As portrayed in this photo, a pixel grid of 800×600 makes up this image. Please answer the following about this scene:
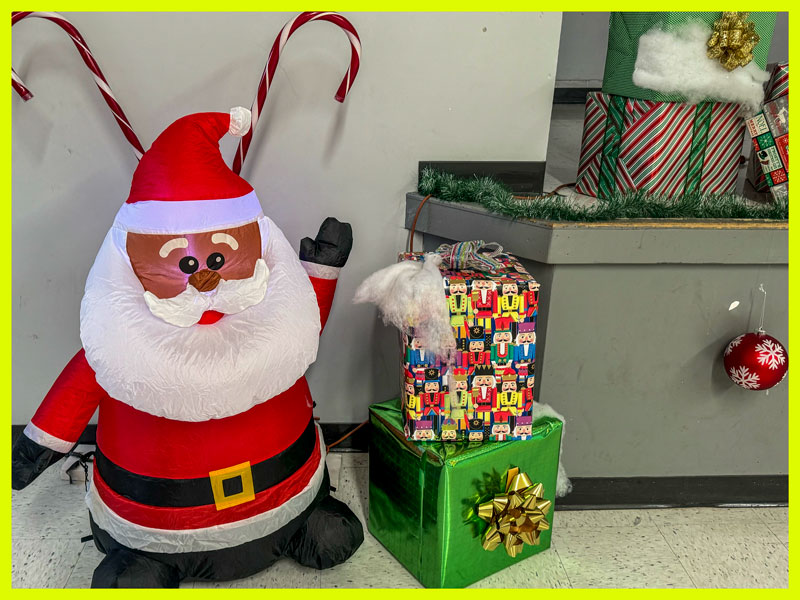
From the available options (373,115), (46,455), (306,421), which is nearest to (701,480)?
(306,421)

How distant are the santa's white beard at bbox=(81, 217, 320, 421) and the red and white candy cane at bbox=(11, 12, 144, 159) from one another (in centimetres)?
32

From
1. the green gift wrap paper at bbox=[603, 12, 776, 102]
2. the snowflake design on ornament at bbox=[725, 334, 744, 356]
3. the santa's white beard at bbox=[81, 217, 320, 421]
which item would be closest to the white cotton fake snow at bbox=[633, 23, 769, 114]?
the green gift wrap paper at bbox=[603, 12, 776, 102]

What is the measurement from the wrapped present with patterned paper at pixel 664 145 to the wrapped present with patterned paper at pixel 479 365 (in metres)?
0.47

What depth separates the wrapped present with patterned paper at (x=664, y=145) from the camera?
1460 mm

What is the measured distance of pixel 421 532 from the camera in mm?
1258

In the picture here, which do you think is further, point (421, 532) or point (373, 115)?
point (373, 115)

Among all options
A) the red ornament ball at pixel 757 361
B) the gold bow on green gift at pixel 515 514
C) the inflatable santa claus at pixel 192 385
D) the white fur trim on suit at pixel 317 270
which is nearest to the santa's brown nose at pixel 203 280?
the inflatable santa claus at pixel 192 385

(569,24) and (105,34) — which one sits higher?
(569,24)

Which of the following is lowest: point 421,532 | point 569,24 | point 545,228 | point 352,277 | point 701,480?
point 421,532

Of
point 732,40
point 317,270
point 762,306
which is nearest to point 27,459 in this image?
point 317,270

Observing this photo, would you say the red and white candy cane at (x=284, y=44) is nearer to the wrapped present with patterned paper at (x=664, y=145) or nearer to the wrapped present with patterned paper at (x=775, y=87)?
the wrapped present with patterned paper at (x=664, y=145)

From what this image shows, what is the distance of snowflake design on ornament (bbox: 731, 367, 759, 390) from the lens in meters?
1.34

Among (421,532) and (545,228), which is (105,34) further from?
(421,532)

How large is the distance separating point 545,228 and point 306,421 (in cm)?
61
